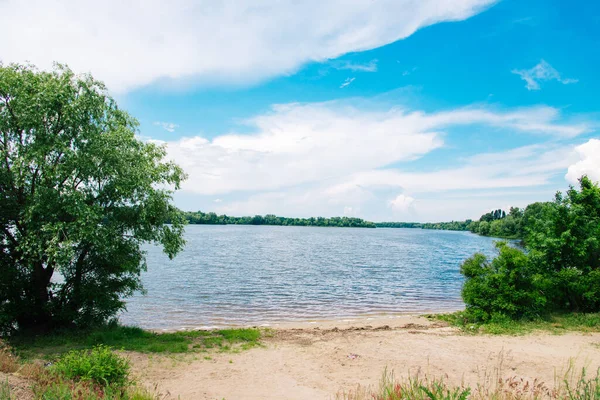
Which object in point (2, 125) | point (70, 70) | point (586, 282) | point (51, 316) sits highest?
point (70, 70)

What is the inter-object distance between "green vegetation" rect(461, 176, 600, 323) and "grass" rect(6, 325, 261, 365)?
514 inches

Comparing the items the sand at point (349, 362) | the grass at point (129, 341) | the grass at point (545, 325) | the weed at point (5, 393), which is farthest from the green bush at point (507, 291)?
the weed at point (5, 393)

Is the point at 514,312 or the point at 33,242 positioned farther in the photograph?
the point at 514,312

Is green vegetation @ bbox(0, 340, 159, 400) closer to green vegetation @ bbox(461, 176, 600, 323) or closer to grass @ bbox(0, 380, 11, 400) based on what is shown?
grass @ bbox(0, 380, 11, 400)

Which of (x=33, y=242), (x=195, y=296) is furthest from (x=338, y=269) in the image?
(x=33, y=242)

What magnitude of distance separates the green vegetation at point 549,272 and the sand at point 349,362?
8.42ft

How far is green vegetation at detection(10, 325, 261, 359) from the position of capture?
578 inches

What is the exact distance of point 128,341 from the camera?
16.2 meters

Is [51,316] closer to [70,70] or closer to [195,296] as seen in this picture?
[70,70]

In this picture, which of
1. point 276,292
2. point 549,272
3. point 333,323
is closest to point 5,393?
point 333,323

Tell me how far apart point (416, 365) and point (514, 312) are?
978 cm

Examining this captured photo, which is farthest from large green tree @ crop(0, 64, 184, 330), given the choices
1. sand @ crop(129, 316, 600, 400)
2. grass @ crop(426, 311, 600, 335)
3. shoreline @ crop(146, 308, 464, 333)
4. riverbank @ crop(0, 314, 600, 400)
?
grass @ crop(426, 311, 600, 335)

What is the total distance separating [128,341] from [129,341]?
45mm

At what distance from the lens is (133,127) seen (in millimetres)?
18688
